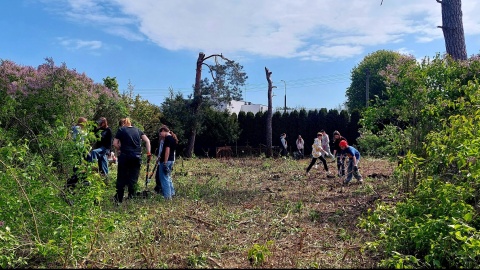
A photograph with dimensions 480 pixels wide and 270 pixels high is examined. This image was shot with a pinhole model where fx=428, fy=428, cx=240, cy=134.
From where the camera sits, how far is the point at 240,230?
5242 mm

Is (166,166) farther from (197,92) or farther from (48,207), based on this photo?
(197,92)

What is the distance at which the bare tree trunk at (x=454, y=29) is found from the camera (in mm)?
9508

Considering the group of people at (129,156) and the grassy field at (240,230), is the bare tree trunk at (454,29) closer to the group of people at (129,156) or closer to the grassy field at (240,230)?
the grassy field at (240,230)

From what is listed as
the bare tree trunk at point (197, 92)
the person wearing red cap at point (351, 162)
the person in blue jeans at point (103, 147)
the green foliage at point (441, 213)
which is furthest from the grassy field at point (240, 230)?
the bare tree trunk at point (197, 92)

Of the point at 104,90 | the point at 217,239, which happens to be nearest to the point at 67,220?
the point at 217,239

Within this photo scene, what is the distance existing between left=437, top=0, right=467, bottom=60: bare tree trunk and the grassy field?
345 cm

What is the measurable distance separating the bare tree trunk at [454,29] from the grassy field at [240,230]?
136 inches

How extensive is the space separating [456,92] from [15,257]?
6588 mm

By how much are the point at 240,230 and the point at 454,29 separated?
289 inches

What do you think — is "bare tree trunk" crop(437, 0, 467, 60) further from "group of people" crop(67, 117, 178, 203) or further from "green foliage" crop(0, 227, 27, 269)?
"green foliage" crop(0, 227, 27, 269)

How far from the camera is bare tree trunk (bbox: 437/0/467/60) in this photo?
31.2ft

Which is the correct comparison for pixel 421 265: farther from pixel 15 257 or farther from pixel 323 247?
pixel 15 257

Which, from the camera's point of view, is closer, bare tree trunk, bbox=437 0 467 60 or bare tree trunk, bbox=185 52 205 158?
bare tree trunk, bbox=437 0 467 60

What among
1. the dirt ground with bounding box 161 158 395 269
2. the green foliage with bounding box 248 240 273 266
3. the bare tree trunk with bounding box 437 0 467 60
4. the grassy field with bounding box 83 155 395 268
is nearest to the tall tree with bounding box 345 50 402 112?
→ the bare tree trunk with bounding box 437 0 467 60
